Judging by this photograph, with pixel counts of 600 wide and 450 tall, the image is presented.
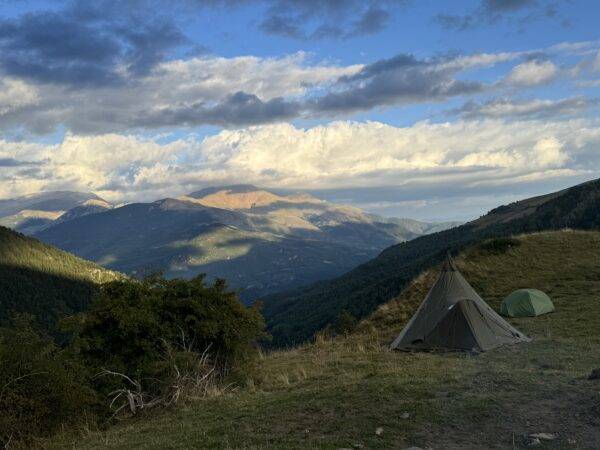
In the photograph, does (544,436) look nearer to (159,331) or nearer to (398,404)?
(398,404)

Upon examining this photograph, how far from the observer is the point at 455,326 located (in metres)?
24.2

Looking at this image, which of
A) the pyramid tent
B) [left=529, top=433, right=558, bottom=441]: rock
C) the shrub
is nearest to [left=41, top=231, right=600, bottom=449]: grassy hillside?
[left=529, top=433, right=558, bottom=441]: rock

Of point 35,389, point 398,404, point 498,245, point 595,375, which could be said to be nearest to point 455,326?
point 595,375

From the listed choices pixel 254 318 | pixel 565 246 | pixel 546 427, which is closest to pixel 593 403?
pixel 546 427

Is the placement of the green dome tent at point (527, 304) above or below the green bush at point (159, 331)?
below

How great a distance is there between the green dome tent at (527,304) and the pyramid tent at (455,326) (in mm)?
5873

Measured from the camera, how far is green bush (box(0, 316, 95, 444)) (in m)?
13.9

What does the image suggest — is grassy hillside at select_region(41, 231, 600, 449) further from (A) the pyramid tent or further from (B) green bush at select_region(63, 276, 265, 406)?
(B) green bush at select_region(63, 276, 265, 406)

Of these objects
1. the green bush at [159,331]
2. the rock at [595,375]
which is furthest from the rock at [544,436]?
the green bush at [159,331]

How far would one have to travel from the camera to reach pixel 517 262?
39.4 metres

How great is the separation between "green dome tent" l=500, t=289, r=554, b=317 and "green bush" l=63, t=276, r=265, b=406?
16419 mm

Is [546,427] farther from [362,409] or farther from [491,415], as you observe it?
[362,409]

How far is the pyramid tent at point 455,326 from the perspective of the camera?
23.6 metres

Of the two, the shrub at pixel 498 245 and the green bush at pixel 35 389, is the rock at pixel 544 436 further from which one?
the shrub at pixel 498 245
